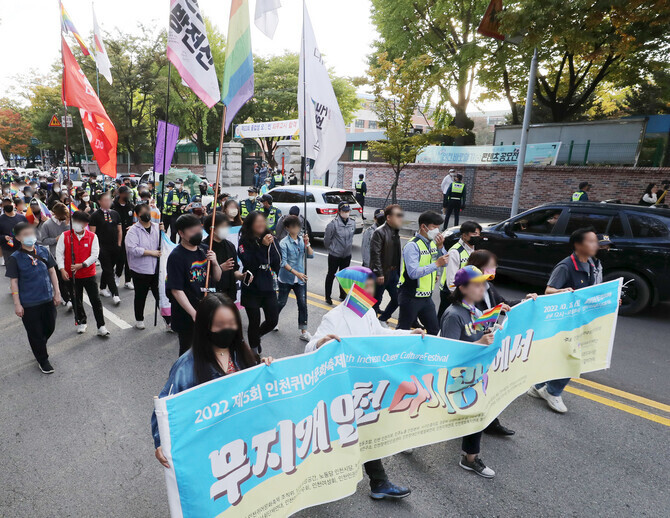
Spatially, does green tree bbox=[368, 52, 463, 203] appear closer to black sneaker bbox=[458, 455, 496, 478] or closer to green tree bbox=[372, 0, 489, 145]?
green tree bbox=[372, 0, 489, 145]

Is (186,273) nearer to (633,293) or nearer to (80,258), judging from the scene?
(80,258)

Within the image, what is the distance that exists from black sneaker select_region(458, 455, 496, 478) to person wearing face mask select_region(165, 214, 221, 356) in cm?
263

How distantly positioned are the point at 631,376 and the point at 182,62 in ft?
19.6

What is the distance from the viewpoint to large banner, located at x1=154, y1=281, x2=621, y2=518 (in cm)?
218

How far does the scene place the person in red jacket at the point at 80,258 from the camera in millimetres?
5773

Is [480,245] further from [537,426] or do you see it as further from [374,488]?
[374,488]

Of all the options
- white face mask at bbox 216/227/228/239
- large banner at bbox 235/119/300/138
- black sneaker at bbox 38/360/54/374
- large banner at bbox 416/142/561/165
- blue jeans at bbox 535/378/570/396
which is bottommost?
black sneaker at bbox 38/360/54/374

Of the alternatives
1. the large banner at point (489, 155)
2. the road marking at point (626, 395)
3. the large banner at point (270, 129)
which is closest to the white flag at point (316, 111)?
the road marking at point (626, 395)

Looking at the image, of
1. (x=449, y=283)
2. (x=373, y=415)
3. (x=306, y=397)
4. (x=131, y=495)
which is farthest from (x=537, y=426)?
(x=131, y=495)

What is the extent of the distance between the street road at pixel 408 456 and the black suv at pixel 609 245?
70.8 inches

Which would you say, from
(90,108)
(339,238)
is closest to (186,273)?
(339,238)

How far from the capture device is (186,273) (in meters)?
4.12

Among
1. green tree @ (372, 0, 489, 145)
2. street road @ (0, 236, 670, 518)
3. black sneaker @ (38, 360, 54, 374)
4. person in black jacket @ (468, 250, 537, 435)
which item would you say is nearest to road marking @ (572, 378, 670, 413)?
street road @ (0, 236, 670, 518)

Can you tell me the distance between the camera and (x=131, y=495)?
10.2 ft
